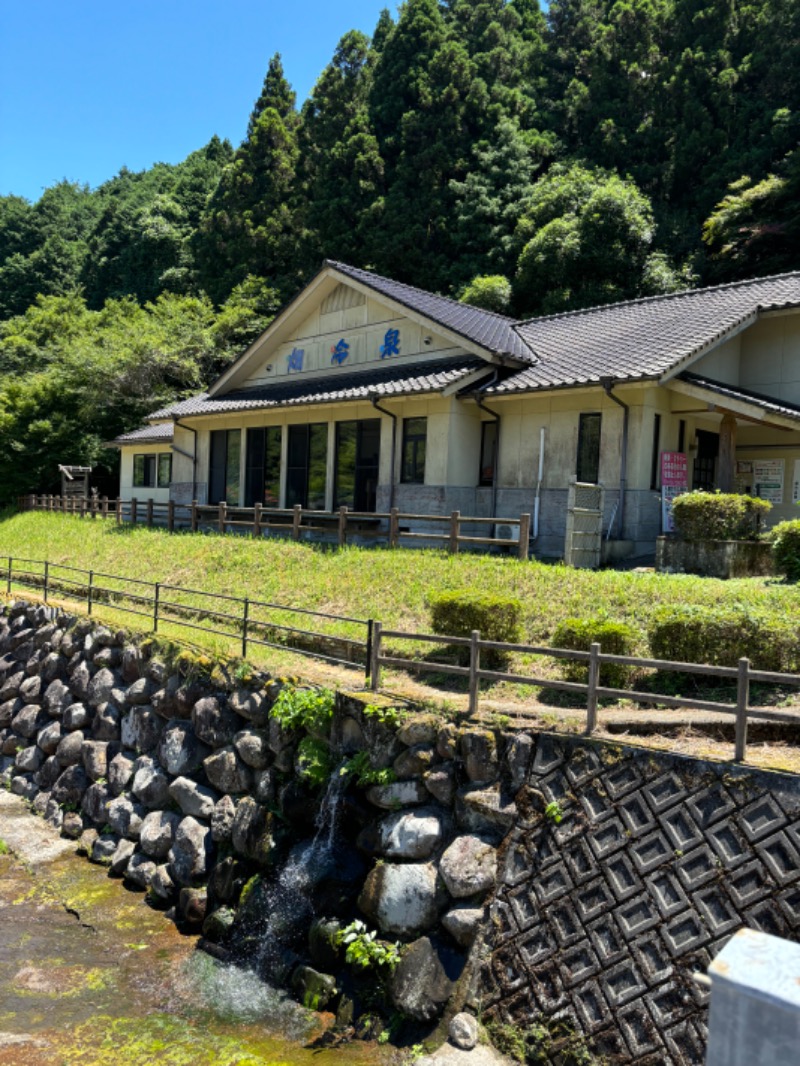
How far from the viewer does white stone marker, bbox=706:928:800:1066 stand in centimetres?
166

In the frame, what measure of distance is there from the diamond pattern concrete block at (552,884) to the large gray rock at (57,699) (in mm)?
9783

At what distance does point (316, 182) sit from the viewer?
44.1m

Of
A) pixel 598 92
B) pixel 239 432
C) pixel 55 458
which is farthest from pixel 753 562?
pixel 598 92

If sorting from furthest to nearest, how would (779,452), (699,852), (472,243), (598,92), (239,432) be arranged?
(598,92), (472,243), (239,432), (779,452), (699,852)

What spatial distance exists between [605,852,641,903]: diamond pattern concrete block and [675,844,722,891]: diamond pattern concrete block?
0.39 m

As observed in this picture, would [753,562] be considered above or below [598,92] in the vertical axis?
below

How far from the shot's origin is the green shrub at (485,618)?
9992mm

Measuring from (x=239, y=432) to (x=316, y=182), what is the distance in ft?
86.5

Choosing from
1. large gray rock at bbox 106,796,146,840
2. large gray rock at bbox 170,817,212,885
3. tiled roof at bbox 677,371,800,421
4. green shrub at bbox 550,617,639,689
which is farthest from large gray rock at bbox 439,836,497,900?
tiled roof at bbox 677,371,800,421

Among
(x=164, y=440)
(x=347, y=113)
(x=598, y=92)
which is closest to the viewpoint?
Result: (x=164, y=440)

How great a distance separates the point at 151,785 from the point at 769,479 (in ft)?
46.3

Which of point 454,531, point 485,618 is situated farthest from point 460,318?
point 485,618

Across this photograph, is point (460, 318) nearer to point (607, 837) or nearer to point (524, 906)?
point (607, 837)

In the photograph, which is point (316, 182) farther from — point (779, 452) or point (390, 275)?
point (779, 452)
